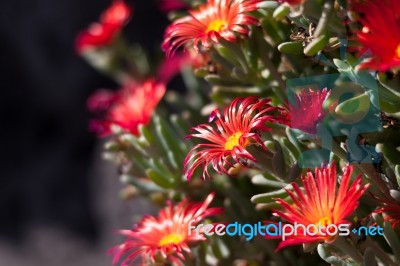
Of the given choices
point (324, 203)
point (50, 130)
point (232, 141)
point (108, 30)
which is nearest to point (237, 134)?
point (232, 141)

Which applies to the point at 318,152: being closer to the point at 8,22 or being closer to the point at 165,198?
the point at 165,198

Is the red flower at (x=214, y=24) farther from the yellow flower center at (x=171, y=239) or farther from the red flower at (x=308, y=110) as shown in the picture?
the yellow flower center at (x=171, y=239)

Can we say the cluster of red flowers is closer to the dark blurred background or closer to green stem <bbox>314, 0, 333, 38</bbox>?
green stem <bbox>314, 0, 333, 38</bbox>

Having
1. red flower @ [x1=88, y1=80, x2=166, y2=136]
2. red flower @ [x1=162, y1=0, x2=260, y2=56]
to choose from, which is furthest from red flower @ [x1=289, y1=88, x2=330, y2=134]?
red flower @ [x1=88, y1=80, x2=166, y2=136]

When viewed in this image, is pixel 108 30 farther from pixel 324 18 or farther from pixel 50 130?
pixel 324 18

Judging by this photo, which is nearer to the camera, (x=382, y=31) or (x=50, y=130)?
(x=382, y=31)

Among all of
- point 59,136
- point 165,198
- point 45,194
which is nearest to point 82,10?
point 59,136
